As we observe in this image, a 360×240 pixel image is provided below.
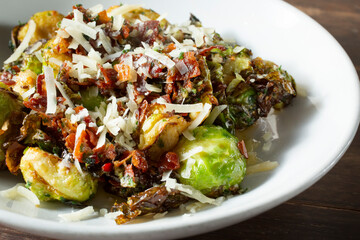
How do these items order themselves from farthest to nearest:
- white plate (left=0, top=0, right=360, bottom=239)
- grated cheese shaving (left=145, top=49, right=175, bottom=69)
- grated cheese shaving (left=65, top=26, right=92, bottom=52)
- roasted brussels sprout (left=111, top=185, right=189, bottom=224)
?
1. grated cheese shaving (left=65, top=26, right=92, bottom=52)
2. grated cheese shaving (left=145, top=49, right=175, bottom=69)
3. roasted brussels sprout (left=111, top=185, right=189, bottom=224)
4. white plate (left=0, top=0, right=360, bottom=239)

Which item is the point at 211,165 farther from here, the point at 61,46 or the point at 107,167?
the point at 61,46

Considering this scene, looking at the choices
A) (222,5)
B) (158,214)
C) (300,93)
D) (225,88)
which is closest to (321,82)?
(300,93)

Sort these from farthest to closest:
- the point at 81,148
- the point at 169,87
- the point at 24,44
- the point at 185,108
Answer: the point at 24,44, the point at 169,87, the point at 185,108, the point at 81,148

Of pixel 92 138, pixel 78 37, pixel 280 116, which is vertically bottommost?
pixel 280 116

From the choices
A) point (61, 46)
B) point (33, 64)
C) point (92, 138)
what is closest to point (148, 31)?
point (61, 46)

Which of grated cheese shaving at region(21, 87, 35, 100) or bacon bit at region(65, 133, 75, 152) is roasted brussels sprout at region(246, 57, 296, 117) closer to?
bacon bit at region(65, 133, 75, 152)

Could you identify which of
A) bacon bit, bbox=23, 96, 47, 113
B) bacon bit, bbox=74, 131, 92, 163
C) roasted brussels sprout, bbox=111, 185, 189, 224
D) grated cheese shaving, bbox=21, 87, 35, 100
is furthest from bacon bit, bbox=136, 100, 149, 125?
grated cheese shaving, bbox=21, 87, 35, 100
